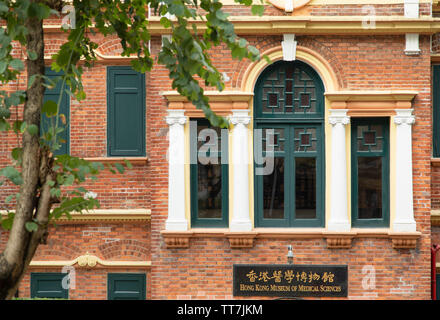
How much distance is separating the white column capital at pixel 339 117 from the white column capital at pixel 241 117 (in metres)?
1.49

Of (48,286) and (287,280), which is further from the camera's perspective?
(48,286)

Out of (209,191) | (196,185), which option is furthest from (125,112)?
(209,191)

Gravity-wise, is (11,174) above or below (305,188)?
above

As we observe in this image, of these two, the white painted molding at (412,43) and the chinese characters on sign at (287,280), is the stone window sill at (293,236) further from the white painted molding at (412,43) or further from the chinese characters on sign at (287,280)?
the white painted molding at (412,43)

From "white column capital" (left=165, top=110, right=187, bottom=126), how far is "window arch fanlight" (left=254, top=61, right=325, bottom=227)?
1330 mm

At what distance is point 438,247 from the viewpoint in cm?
1028

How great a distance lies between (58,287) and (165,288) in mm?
2241

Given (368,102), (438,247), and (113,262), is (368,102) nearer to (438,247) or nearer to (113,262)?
(438,247)

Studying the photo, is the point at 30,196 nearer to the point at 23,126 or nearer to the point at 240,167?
the point at 23,126

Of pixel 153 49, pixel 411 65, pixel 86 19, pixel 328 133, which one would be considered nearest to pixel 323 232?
pixel 328 133

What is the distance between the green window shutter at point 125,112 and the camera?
10.8 metres

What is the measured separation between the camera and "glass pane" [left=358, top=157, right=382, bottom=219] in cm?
1036

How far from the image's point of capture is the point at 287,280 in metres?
10.0

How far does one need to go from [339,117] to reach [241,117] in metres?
1.76
